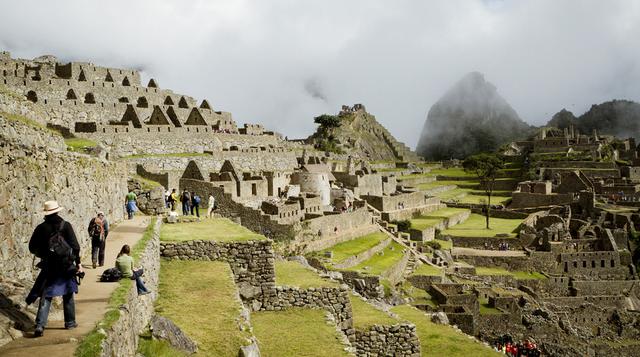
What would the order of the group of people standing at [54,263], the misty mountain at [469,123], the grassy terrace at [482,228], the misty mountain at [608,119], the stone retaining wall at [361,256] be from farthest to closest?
the misty mountain at [469,123], the misty mountain at [608,119], the grassy terrace at [482,228], the stone retaining wall at [361,256], the group of people standing at [54,263]

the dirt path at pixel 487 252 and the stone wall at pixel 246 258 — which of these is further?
the dirt path at pixel 487 252

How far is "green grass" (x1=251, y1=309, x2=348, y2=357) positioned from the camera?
34.3 ft

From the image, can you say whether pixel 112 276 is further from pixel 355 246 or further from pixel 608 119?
pixel 608 119

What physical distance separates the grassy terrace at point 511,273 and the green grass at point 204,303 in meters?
30.5

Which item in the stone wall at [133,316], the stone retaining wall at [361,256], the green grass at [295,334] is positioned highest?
the stone wall at [133,316]

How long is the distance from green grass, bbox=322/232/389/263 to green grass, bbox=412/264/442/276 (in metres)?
2.81

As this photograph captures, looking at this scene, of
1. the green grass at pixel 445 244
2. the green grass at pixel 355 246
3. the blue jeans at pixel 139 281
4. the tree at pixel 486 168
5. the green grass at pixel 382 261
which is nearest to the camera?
the blue jeans at pixel 139 281

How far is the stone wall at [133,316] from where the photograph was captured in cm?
582

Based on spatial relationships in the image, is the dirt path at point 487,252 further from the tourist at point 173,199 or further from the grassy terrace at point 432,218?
the tourist at point 173,199

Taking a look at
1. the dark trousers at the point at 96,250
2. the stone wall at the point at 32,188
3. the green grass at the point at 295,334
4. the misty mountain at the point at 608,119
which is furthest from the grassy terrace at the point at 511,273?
the misty mountain at the point at 608,119

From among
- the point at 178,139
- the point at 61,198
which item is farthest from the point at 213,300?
the point at 178,139

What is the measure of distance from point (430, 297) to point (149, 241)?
73.9 ft

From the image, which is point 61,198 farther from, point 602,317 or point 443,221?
point 443,221

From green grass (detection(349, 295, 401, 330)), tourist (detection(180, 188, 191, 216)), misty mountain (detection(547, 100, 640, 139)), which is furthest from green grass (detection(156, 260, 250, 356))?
misty mountain (detection(547, 100, 640, 139))
